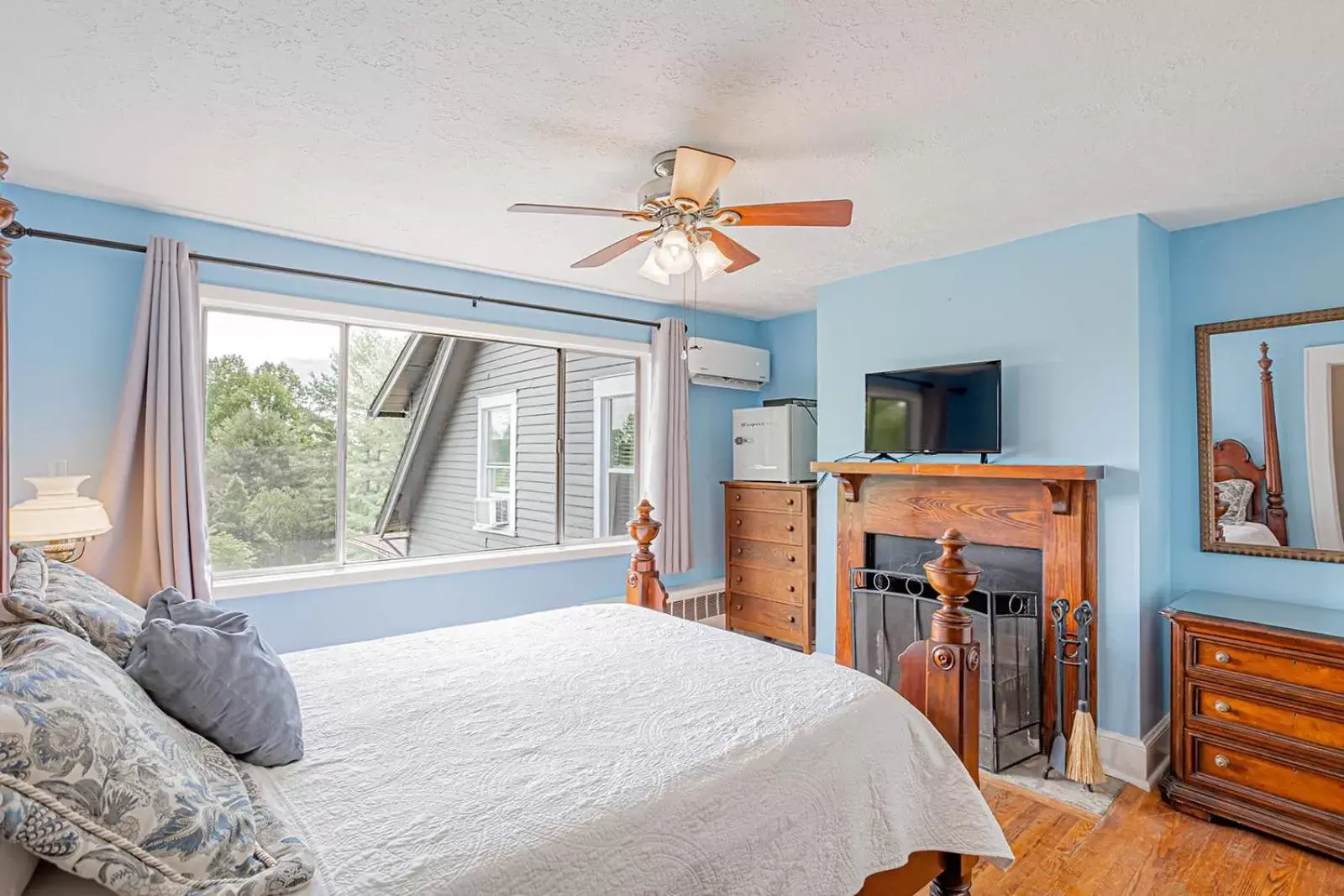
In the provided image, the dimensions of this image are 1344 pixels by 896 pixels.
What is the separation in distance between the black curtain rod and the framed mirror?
3.05 m

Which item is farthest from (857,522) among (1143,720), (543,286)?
(543,286)

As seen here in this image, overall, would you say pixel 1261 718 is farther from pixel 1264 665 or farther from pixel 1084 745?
pixel 1084 745

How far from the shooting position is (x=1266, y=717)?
96.3 inches

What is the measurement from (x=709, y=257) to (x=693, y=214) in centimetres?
16

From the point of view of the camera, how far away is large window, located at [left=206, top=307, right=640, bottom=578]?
322 centimetres

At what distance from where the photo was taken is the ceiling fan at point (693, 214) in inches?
79.7

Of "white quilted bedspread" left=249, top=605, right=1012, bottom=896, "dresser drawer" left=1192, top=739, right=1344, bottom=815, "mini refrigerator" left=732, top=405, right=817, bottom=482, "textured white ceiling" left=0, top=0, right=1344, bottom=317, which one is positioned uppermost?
"textured white ceiling" left=0, top=0, right=1344, bottom=317

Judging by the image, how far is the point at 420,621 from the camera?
11.7ft

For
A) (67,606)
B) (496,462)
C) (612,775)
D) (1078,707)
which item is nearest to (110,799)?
(67,606)

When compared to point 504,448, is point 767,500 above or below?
below

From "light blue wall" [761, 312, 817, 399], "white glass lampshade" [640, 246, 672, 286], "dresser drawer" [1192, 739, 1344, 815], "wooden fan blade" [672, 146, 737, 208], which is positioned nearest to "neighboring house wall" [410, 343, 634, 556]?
"light blue wall" [761, 312, 817, 399]

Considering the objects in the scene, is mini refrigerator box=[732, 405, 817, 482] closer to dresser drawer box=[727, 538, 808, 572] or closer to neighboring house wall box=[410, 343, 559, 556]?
dresser drawer box=[727, 538, 808, 572]

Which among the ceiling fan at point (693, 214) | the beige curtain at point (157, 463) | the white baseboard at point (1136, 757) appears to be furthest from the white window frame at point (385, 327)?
the white baseboard at point (1136, 757)

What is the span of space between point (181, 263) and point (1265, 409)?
4.59 metres
